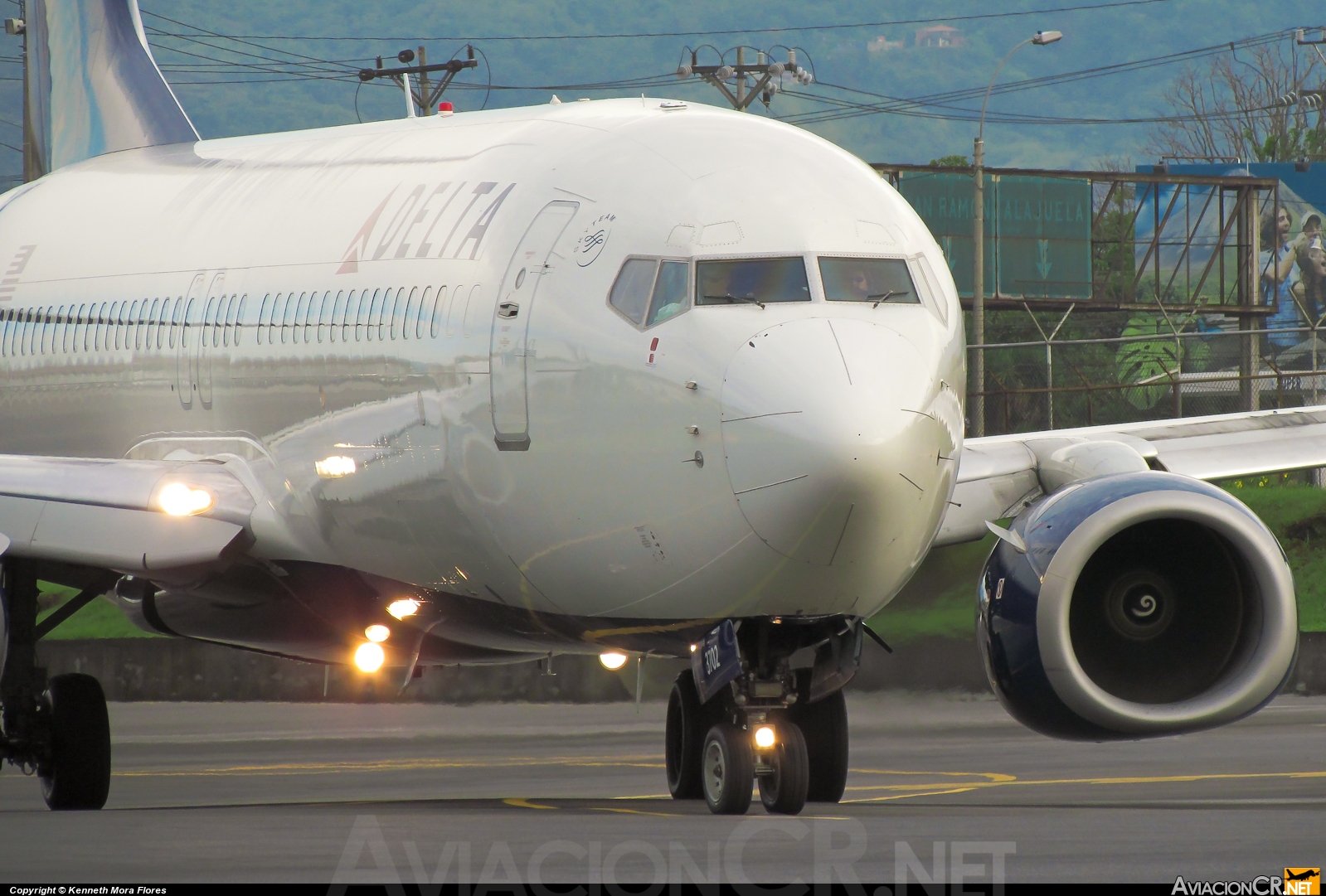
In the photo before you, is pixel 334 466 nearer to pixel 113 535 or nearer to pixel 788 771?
Answer: pixel 113 535

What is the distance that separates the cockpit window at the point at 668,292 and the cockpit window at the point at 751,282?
0.08 meters

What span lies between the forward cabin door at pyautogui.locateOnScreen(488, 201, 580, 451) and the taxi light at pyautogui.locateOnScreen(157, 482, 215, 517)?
9.76 ft

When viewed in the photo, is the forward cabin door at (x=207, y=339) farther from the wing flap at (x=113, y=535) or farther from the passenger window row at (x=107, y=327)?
the wing flap at (x=113, y=535)

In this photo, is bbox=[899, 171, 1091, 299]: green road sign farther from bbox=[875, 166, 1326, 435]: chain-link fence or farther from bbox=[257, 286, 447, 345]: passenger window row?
bbox=[257, 286, 447, 345]: passenger window row

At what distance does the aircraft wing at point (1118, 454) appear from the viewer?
15.6 metres

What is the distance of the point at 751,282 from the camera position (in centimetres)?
1208

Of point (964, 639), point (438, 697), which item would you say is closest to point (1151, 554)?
point (964, 639)

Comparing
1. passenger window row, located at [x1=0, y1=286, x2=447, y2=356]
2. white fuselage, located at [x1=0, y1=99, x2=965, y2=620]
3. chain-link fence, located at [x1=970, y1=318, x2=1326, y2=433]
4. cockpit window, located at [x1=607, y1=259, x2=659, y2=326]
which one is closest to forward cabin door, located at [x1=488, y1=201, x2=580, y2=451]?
white fuselage, located at [x1=0, y1=99, x2=965, y2=620]

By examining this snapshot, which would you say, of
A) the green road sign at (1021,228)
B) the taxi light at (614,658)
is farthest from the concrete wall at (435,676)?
the green road sign at (1021,228)

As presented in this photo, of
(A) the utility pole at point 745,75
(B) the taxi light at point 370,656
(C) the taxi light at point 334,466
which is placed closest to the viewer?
(C) the taxi light at point 334,466

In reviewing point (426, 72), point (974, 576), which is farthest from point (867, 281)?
point (426, 72)

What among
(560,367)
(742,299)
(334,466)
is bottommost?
(334,466)

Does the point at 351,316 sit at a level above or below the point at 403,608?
above

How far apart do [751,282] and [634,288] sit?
0.67 metres
